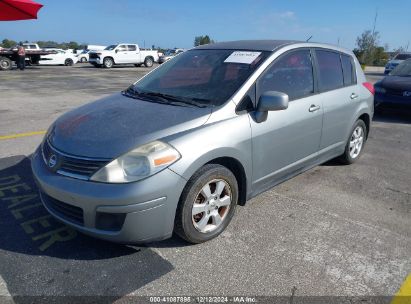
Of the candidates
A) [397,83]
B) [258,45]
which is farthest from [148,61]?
[258,45]

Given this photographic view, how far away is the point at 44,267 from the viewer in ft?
8.71

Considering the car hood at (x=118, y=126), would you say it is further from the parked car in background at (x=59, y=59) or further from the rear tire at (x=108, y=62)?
Answer: the parked car in background at (x=59, y=59)

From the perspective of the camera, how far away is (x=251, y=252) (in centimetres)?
293

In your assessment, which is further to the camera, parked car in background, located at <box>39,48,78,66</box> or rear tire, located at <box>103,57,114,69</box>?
rear tire, located at <box>103,57,114,69</box>

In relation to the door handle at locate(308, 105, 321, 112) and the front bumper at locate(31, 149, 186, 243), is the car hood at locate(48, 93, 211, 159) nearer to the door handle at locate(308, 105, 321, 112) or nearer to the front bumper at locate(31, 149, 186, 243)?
the front bumper at locate(31, 149, 186, 243)

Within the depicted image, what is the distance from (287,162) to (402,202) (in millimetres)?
1441

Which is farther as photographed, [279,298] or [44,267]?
[44,267]

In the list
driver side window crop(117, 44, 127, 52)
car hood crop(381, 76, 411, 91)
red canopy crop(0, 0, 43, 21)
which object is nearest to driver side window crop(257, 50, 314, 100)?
red canopy crop(0, 0, 43, 21)

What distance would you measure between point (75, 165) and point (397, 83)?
788cm

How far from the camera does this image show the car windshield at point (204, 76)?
3302 millimetres

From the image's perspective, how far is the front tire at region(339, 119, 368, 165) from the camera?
4852 millimetres

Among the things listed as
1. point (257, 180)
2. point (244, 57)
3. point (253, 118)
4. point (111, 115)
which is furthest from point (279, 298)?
point (244, 57)

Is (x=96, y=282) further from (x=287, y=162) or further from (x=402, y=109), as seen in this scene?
(x=402, y=109)

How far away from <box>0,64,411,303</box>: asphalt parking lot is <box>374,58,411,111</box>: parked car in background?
15.1 ft
